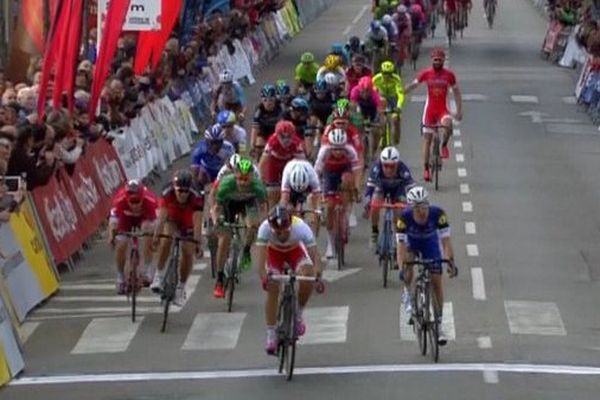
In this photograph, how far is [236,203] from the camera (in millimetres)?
23891

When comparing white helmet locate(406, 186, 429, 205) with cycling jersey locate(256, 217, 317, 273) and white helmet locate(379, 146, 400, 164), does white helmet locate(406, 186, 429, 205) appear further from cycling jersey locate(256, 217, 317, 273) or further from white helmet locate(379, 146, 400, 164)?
white helmet locate(379, 146, 400, 164)

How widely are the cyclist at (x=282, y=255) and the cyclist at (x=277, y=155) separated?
6496mm

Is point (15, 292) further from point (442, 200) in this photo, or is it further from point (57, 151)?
point (442, 200)

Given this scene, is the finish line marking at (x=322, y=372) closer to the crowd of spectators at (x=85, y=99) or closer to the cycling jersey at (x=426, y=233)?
the cycling jersey at (x=426, y=233)

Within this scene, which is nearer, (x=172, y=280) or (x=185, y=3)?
(x=172, y=280)

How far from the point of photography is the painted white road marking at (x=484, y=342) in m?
21.1

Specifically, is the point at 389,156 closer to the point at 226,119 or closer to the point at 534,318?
the point at 534,318

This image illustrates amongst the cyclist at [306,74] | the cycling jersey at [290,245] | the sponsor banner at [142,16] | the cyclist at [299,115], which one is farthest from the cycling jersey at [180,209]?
the cyclist at [306,74]

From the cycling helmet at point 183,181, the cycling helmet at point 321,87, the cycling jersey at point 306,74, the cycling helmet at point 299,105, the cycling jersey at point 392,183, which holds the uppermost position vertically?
the cycling helmet at point 183,181

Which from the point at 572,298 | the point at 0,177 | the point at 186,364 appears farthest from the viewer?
the point at 572,298

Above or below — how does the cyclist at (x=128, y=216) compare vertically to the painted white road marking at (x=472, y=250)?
above

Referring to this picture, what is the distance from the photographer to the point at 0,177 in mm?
22297

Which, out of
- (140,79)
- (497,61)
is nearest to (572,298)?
(140,79)

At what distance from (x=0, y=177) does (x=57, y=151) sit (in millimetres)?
4096
